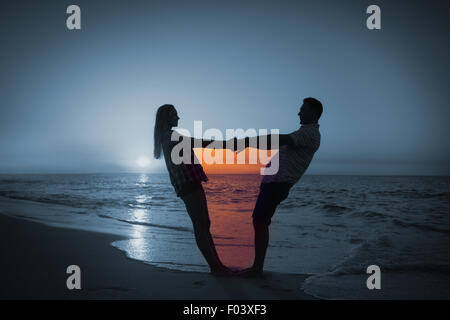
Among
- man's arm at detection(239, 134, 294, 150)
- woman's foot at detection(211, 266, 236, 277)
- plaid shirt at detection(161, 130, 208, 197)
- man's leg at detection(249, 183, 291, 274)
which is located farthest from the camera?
woman's foot at detection(211, 266, 236, 277)

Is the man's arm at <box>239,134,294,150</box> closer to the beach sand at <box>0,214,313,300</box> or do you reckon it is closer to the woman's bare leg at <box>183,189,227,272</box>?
the woman's bare leg at <box>183,189,227,272</box>

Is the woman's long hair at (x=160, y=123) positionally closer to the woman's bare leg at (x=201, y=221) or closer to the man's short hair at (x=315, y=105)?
the woman's bare leg at (x=201, y=221)

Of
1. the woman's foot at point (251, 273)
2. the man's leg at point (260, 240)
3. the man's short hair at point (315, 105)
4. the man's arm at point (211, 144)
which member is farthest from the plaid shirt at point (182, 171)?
the man's short hair at point (315, 105)

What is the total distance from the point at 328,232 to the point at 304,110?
15.8 feet

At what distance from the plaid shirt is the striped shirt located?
2.69ft

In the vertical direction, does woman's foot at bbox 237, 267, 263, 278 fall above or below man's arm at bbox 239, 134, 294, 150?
below

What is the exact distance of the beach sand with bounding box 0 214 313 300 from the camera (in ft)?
9.67

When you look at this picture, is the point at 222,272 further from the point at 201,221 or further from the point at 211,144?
the point at 211,144

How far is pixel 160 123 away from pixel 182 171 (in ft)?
1.98

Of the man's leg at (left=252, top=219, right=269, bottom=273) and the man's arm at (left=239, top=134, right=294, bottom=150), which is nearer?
the man's arm at (left=239, top=134, right=294, bottom=150)

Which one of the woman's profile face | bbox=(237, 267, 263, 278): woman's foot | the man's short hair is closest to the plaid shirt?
the woman's profile face

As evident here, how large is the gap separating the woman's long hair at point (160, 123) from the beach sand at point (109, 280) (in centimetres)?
143

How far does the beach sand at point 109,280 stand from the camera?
295cm
